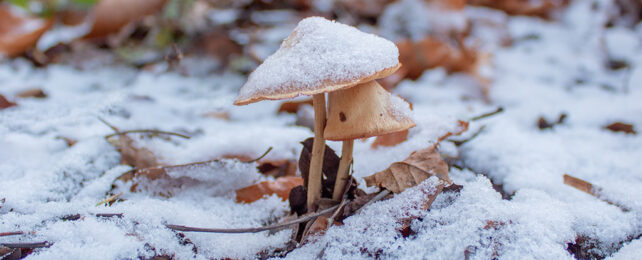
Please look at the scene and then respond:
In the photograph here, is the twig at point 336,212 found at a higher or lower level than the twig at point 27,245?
lower

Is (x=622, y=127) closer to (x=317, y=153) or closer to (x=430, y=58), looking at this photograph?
(x=430, y=58)

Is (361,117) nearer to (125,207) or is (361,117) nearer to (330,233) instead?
(330,233)

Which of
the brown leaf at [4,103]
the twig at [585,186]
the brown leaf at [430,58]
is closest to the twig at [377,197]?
the twig at [585,186]

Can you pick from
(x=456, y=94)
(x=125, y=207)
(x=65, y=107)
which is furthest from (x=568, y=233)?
(x=65, y=107)

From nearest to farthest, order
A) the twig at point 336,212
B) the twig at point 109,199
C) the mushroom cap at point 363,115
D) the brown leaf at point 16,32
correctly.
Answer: the mushroom cap at point 363,115, the twig at point 336,212, the twig at point 109,199, the brown leaf at point 16,32

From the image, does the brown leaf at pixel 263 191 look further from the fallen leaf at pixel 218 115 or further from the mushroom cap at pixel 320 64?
the fallen leaf at pixel 218 115

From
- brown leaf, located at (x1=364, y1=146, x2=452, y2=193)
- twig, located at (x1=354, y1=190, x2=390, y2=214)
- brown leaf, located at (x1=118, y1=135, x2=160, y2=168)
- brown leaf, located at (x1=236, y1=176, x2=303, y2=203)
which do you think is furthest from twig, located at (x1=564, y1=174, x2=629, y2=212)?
brown leaf, located at (x1=118, y1=135, x2=160, y2=168)
